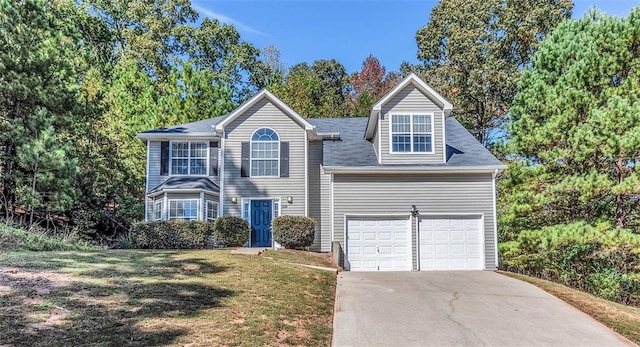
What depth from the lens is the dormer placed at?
17.2m

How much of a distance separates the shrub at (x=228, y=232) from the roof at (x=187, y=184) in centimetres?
180

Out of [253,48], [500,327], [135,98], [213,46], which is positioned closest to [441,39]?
[253,48]

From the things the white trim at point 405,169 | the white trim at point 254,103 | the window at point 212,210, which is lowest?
the window at point 212,210

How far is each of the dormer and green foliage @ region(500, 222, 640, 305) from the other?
4989 millimetres

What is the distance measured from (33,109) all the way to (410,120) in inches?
587

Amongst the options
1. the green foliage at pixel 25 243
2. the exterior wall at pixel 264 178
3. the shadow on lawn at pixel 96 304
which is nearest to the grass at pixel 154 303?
the shadow on lawn at pixel 96 304

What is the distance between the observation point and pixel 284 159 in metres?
18.2

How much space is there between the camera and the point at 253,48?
1503 inches

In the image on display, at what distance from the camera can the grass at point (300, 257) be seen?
14.0m

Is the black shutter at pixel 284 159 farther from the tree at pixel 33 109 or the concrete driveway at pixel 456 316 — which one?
the tree at pixel 33 109

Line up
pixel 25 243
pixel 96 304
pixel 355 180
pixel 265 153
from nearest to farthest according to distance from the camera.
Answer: pixel 96 304 → pixel 25 243 → pixel 355 180 → pixel 265 153

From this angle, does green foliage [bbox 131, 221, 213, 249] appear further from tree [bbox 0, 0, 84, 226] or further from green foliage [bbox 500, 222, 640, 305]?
green foliage [bbox 500, 222, 640, 305]

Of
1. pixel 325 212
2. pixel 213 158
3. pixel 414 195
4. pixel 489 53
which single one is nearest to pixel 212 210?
pixel 213 158

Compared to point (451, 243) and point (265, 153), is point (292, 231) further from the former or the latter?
point (451, 243)
